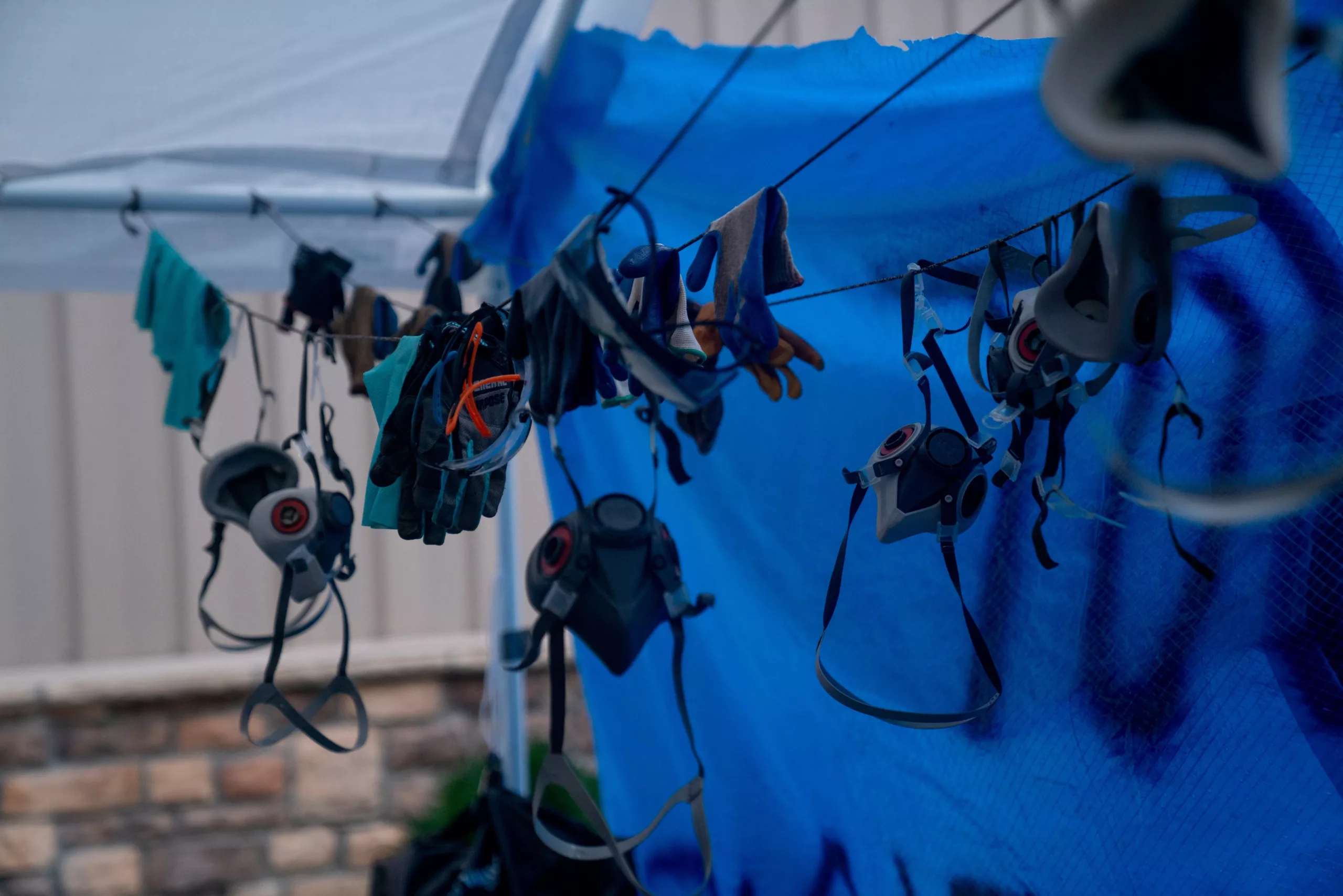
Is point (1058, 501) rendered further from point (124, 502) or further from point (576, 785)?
point (124, 502)

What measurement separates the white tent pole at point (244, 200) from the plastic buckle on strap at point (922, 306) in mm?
1367

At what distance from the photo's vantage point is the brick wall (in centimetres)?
228

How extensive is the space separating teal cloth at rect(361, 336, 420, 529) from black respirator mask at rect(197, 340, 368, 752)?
0.34m

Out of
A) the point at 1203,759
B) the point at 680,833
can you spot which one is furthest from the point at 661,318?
the point at 680,833

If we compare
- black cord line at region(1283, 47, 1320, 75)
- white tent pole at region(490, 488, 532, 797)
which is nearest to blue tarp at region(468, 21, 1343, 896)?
black cord line at region(1283, 47, 1320, 75)

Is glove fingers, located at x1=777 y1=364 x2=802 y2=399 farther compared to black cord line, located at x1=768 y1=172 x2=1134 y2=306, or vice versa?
glove fingers, located at x1=777 y1=364 x2=802 y2=399

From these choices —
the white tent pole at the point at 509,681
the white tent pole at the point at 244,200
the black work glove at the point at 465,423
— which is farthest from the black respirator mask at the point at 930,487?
the white tent pole at the point at 244,200

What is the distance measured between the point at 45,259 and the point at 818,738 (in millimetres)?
1722

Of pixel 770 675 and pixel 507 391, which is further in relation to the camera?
pixel 770 675

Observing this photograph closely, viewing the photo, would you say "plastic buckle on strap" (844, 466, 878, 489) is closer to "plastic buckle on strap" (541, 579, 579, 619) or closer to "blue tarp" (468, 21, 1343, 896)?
"blue tarp" (468, 21, 1343, 896)

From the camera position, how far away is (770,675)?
48.4 inches

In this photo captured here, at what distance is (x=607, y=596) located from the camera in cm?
96

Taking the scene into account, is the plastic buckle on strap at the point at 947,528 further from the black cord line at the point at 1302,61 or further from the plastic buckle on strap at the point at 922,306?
the black cord line at the point at 1302,61

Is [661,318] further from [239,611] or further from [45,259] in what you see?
[239,611]
